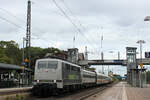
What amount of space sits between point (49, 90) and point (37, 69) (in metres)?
2.42

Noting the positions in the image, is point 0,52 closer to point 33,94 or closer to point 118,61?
point 118,61

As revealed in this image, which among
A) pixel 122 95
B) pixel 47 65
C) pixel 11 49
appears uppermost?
pixel 11 49

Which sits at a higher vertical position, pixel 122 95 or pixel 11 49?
pixel 11 49

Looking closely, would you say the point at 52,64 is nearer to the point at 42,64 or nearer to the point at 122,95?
the point at 42,64

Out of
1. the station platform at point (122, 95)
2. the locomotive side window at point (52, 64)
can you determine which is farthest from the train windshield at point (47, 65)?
the station platform at point (122, 95)

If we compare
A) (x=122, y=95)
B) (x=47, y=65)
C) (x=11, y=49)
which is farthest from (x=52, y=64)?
(x=11, y=49)

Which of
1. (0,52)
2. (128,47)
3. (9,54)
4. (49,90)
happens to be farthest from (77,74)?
(9,54)

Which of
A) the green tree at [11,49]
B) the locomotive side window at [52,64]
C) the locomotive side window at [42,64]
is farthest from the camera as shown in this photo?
the green tree at [11,49]

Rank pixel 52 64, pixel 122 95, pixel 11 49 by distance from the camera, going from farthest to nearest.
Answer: pixel 11 49
pixel 122 95
pixel 52 64

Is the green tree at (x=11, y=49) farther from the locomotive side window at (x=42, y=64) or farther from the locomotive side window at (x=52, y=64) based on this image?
the locomotive side window at (x=52, y=64)

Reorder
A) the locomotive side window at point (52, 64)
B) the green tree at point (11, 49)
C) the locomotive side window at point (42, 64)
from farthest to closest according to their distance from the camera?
1. the green tree at point (11, 49)
2. the locomotive side window at point (42, 64)
3. the locomotive side window at point (52, 64)

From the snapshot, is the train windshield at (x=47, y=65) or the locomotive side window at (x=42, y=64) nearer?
the train windshield at (x=47, y=65)

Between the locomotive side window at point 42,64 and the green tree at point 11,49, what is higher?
the green tree at point 11,49

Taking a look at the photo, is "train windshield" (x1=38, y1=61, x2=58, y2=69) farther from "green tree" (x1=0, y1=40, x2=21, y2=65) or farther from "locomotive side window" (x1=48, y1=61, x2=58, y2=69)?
"green tree" (x1=0, y1=40, x2=21, y2=65)
